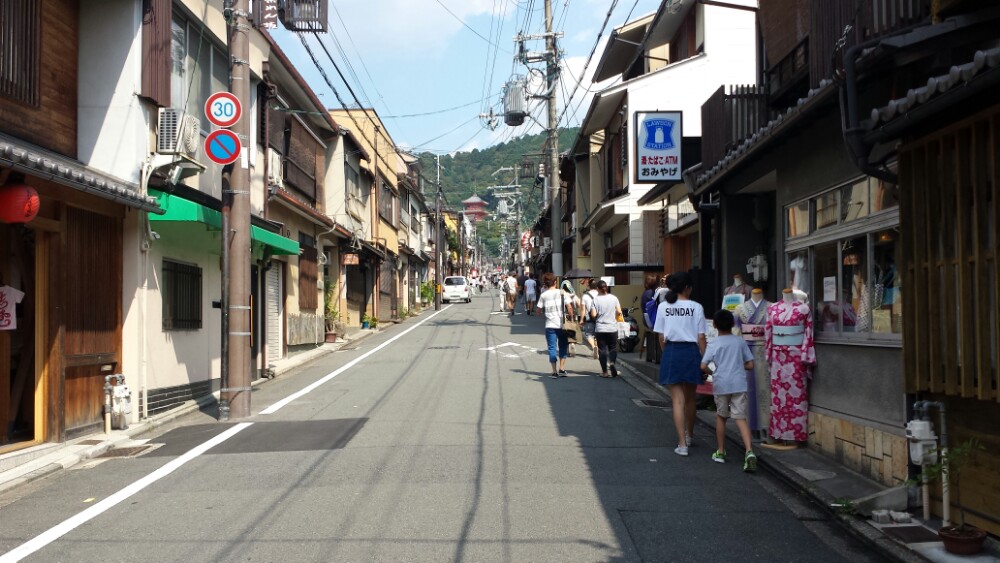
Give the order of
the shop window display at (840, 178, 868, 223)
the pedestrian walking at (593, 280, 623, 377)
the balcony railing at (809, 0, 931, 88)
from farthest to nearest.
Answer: the pedestrian walking at (593, 280, 623, 377)
the shop window display at (840, 178, 868, 223)
the balcony railing at (809, 0, 931, 88)

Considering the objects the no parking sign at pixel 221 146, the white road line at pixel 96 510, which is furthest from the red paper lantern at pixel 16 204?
the no parking sign at pixel 221 146

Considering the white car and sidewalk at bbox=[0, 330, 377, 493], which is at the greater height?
the white car

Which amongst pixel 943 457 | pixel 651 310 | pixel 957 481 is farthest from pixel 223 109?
pixel 957 481

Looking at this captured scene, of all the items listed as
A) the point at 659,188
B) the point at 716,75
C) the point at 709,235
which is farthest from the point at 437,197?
the point at 709,235

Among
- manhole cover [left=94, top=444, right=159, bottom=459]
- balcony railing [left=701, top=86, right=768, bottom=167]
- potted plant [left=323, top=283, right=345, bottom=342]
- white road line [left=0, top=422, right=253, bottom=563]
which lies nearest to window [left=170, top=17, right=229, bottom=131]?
manhole cover [left=94, top=444, right=159, bottom=459]

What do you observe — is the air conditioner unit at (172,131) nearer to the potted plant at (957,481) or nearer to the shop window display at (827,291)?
the shop window display at (827,291)

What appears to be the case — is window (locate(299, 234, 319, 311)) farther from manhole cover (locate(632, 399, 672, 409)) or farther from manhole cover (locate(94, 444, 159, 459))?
manhole cover (locate(94, 444, 159, 459))

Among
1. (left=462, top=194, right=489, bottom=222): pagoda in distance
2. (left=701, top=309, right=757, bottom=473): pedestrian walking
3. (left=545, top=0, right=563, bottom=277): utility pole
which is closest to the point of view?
(left=701, top=309, right=757, bottom=473): pedestrian walking

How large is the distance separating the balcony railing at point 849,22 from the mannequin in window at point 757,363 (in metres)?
2.65

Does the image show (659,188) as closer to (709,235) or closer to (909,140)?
(709,235)

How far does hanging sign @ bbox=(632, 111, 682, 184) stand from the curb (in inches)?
289

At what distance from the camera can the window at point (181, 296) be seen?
38.3 feet

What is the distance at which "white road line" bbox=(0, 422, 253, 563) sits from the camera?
5.43 m

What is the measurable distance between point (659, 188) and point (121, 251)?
34.2 feet
